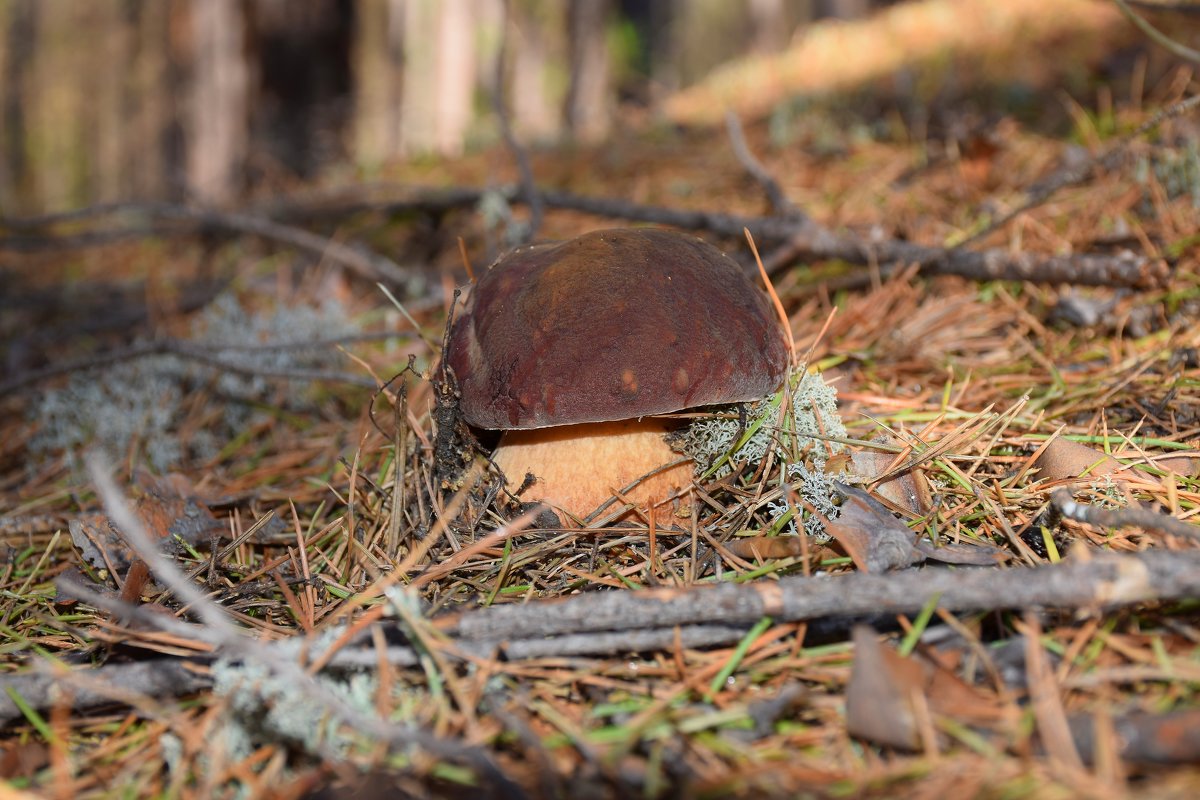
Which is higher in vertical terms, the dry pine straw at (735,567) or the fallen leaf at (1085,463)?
the fallen leaf at (1085,463)

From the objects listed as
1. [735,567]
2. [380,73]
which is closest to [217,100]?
[380,73]

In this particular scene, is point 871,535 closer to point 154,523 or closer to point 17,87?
point 154,523

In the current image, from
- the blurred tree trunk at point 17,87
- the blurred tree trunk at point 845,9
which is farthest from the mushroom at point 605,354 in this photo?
the blurred tree trunk at point 17,87

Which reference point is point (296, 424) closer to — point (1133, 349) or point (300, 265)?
point (300, 265)

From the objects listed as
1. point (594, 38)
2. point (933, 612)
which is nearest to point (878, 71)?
point (933, 612)

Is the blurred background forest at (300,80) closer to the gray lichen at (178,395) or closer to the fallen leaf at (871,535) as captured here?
the gray lichen at (178,395)

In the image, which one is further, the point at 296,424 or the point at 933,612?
the point at 296,424

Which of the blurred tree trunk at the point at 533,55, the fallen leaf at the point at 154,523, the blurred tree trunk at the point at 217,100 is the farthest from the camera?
the blurred tree trunk at the point at 533,55
